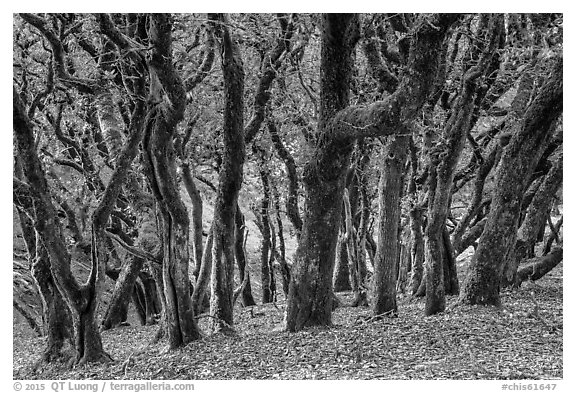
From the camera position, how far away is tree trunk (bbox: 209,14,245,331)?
1154cm

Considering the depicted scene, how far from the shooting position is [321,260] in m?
11.1

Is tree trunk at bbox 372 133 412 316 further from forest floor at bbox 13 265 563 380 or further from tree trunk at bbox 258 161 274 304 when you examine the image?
tree trunk at bbox 258 161 274 304

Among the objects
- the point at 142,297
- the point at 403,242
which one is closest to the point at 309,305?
the point at 142,297

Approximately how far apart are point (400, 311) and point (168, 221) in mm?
5906

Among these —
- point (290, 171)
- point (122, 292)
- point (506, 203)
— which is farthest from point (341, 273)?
point (506, 203)

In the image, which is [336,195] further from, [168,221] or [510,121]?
[510,121]

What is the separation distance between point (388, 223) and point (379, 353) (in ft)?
11.7

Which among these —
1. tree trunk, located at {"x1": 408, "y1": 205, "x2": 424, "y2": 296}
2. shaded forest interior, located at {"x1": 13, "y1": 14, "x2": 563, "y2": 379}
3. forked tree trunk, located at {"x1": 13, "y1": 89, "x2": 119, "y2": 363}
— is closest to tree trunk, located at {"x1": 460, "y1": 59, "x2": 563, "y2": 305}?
shaded forest interior, located at {"x1": 13, "y1": 14, "x2": 563, "y2": 379}

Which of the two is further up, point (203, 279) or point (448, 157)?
point (448, 157)

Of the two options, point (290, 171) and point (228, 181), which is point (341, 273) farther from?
point (228, 181)

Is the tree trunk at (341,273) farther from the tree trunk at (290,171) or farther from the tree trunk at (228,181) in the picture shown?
the tree trunk at (228,181)

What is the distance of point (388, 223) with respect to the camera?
41.9ft

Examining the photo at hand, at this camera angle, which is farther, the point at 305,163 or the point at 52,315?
the point at 305,163

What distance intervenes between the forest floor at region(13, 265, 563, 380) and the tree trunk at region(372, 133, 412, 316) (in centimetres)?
48
